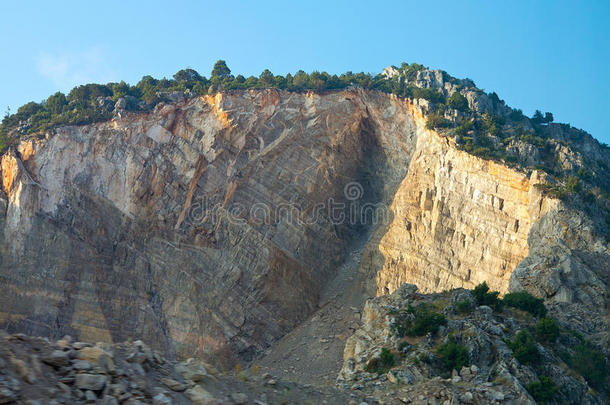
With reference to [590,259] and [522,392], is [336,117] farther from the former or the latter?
[522,392]

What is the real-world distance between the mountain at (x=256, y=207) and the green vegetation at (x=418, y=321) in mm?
9654

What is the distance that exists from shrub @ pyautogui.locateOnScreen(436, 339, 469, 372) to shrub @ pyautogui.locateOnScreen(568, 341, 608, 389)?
12.9 feet

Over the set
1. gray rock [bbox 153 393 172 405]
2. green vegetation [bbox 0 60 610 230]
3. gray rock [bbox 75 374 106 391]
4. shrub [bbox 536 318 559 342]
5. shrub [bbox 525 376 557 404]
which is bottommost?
gray rock [bbox 153 393 172 405]

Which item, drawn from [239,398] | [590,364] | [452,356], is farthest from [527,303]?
[239,398]

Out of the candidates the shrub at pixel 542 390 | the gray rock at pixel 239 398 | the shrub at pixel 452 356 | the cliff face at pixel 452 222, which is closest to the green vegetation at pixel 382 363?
the shrub at pixel 452 356

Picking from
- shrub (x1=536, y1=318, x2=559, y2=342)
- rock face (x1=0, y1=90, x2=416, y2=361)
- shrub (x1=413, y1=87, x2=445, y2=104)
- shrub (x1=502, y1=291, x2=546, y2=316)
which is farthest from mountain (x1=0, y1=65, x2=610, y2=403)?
shrub (x1=536, y1=318, x2=559, y2=342)

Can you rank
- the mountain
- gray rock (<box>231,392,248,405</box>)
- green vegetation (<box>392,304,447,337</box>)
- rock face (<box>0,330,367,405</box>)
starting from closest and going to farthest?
rock face (<box>0,330,367,405</box>) → gray rock (<box>231,392,248,405</box>) → green vegetation (<box>392,304,447,337</box>) → the mountain

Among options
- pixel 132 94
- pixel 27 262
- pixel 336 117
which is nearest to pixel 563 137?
pixel 336 117

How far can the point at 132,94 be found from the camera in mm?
47188

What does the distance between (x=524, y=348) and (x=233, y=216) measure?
73.1ft

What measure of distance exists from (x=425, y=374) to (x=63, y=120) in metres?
31.5

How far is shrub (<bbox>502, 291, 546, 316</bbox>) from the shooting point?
2434 centimetres

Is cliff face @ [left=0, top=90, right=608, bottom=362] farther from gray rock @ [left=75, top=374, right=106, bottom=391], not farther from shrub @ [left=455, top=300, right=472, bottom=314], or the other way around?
gray rock @ [left=75, top=374, right=106, bottom=391]

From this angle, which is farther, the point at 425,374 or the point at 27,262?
the point at 27,262
